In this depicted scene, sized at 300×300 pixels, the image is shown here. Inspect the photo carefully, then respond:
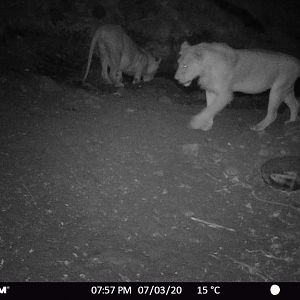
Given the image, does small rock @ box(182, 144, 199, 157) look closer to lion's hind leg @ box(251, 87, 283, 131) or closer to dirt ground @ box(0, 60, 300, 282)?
dirt ground @ box(0, 60, 300, 282)

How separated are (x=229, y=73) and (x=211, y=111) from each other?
2.29ft

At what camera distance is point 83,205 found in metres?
4.38

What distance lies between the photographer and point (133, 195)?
15.6 ft

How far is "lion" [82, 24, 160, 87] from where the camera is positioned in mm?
8523

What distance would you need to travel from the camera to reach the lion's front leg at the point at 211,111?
667 cm

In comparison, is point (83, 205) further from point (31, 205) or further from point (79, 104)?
point (79, 104)

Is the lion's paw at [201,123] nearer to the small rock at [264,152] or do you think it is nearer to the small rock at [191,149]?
the small rock at [191,149]

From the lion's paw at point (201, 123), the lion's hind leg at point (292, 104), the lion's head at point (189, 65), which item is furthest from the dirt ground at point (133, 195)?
the lion's head at point (189, 65)

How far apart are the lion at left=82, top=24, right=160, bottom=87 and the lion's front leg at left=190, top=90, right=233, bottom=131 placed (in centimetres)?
282

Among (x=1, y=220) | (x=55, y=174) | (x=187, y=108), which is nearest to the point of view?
(x=1, y=220)

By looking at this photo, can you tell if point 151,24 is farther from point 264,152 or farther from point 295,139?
point 264,152

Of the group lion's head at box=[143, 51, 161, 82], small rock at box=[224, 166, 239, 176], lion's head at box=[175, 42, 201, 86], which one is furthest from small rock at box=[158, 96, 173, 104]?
small rock at box=[224, 166, 239, 176]
